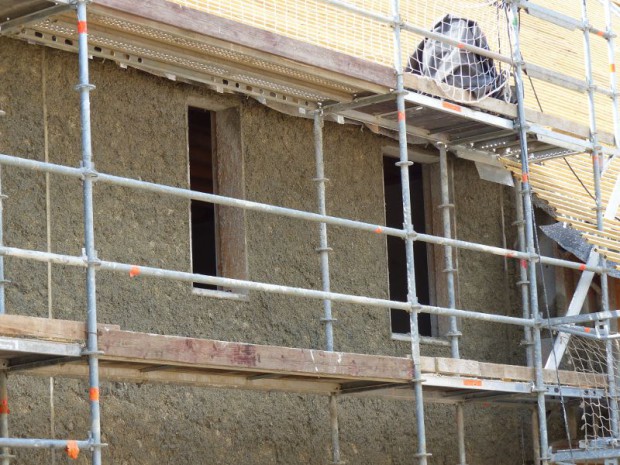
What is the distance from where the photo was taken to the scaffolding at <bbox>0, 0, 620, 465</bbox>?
8.73 metres

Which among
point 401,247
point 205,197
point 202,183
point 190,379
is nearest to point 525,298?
point 190,379

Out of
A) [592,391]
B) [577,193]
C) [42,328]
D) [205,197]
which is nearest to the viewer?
[42,328]

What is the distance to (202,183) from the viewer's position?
1644 centimetres

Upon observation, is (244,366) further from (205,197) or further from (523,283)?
(523,283)

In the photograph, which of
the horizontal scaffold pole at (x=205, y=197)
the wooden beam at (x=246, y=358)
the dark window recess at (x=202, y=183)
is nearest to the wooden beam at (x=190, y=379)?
the wooden beam at (x=246, y=358)

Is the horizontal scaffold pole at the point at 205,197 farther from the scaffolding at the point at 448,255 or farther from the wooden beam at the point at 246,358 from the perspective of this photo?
the wooden beam at the point at 246,358

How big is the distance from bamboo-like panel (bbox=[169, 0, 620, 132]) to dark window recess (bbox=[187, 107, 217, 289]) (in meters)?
1.50

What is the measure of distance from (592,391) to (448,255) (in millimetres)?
1730

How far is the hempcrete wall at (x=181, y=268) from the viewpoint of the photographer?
33.1 feet

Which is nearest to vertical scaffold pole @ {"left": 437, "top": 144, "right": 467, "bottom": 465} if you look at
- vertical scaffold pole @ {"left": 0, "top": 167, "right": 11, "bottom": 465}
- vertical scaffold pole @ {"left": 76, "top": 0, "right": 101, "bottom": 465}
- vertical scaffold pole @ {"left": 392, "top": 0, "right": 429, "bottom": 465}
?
vertical scaffold pole @ {"left": 392, "top": 0, "right": 429, "bottom": 465}

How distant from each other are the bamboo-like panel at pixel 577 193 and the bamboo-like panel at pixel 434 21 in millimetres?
488

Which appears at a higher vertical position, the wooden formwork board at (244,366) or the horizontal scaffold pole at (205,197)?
the horizontal scaffold pole at (205,197)

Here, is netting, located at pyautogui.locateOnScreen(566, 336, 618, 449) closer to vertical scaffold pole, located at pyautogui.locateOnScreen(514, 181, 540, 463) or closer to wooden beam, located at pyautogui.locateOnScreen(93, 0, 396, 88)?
vertical scaffold pole, located at pyautogui.locateOnScreen(514, 181, 540, 463)

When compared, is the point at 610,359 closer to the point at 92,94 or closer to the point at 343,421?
the point at 343,421
